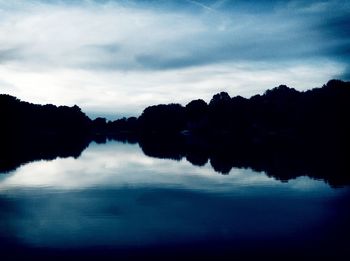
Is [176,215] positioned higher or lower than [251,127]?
lower

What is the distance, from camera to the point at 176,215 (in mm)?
19562

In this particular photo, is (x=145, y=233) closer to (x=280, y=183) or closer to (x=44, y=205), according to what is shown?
(x=44, y=205)

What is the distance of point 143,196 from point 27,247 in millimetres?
10794

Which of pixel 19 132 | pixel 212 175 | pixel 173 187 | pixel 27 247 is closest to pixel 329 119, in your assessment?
pixel 212 175

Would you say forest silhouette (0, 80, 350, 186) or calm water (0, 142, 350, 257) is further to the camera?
forest silhouette (0, 80, 350, 186)

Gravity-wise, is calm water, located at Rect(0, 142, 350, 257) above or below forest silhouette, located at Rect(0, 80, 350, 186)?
below

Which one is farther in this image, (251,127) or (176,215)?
(251,127)

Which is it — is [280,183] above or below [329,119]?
below

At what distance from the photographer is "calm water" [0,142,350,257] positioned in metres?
15.0

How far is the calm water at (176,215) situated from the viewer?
1497 centimetres

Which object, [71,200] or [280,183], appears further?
[280,183]

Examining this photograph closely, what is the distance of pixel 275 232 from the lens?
1623cm

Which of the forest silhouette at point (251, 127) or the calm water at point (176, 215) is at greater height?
the forest silhouette at point (251, 127)

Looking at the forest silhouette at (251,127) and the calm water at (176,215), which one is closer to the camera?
the calm water at (176,215)
